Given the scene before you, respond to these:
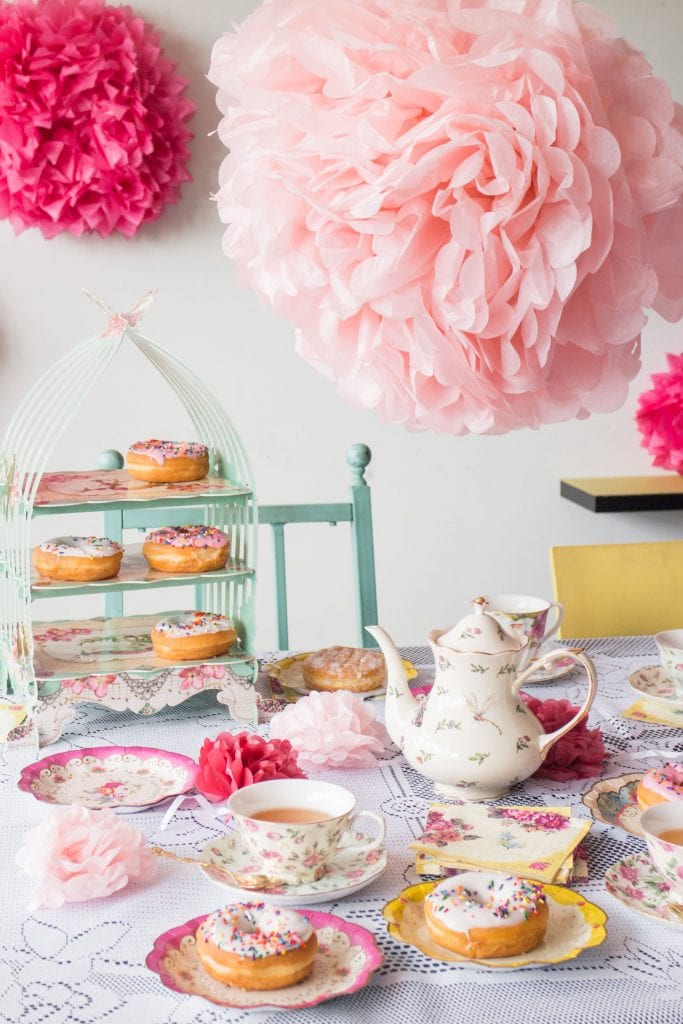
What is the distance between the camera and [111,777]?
116 centimetres

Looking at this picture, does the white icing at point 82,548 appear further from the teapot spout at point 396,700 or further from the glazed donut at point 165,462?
the teapot spout at point 396,700

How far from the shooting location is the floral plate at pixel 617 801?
1.04 m

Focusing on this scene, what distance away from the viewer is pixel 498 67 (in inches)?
23.0

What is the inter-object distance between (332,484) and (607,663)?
3.87 feet

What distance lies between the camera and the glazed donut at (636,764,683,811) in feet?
3.32

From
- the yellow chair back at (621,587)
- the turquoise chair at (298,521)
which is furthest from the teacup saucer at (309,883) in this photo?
the yellow chair back at (621,587)

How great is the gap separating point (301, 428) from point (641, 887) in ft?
5.97

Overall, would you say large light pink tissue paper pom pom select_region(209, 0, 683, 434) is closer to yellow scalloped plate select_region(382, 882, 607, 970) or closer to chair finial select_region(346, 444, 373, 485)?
yellow scalloped plate select_region(382, 882, 607, 970)

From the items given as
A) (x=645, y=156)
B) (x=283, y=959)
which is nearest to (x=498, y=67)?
(x=645, y=156)

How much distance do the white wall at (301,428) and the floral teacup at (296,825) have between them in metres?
1.65

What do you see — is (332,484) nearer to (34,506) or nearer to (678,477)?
(678,477)

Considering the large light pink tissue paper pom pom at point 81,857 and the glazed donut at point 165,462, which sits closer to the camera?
the large light pink tissue paper pom pom at point 81,857

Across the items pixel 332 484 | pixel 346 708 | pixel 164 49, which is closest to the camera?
pixel 346 708

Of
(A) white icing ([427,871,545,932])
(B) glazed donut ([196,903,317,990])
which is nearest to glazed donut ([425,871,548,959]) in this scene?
(A) white icing ([427,871,545,932])
